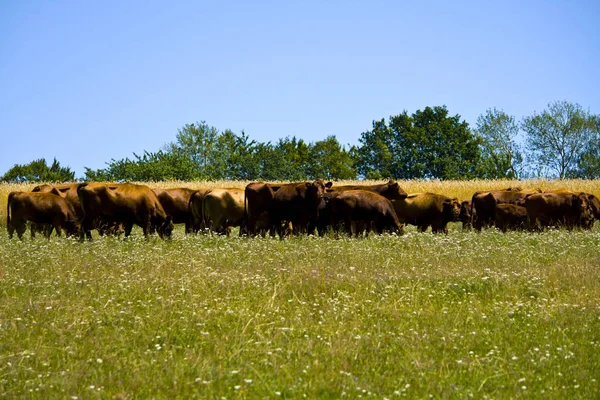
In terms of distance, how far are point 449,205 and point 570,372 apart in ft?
65.1

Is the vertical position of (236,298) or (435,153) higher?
(435,153)

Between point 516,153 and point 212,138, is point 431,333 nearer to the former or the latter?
point 516,153

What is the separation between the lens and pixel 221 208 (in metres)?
24.7

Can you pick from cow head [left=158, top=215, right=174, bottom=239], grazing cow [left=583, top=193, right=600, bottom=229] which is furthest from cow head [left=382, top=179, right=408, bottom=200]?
cow head [left=158, top=215, right=174, bottom=239]

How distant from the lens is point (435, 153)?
82.1 meters

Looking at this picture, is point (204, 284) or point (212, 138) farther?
point (212, 138)

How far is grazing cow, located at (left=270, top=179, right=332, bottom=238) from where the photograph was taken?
74.2 feet

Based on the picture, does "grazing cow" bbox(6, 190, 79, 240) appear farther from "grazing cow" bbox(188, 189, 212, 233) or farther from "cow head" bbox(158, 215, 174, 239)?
"grazing cow" bbox(188, 189, 212, 233)

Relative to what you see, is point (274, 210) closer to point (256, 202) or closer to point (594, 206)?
point (256, 202)

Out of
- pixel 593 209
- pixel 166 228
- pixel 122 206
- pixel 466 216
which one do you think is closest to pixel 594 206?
pixel 593 209

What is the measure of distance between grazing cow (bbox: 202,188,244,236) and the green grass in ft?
30.2

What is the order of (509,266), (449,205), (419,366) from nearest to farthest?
(419,366)
(509,266)
(449,205)

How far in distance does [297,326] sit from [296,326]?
0.01 m

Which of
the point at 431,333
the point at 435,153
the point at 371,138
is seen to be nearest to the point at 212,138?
the point at 371,138
